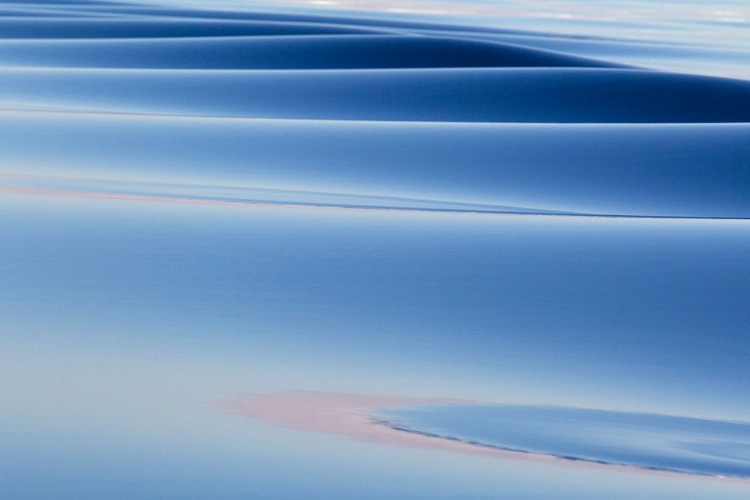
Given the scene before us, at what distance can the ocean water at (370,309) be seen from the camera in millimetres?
888

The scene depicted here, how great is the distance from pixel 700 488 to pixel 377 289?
0.49 meters

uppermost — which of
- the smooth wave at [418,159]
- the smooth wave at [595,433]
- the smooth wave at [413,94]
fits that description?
the smooth wave at [413,94]

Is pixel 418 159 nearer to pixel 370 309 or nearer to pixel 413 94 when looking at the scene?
pixel 370 309

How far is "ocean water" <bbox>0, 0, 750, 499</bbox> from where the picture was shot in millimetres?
888

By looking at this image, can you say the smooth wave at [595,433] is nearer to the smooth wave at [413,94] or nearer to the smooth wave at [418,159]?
the smooth wave at [418,159]

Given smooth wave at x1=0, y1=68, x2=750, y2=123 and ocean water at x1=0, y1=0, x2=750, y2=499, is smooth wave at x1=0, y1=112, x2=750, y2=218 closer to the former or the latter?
ocean water at x1=0, y1=0, x2=750, y2=499

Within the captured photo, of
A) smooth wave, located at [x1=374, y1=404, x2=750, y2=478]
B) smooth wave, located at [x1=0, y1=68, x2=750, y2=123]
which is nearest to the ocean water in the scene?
smooth wave, located at [x1=374, y1=404, x2=750, y2=478]

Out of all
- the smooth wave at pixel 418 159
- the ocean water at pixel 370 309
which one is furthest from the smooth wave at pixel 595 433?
the smooth wave at pixel 418 159

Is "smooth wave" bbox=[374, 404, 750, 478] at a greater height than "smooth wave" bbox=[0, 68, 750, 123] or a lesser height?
lesser

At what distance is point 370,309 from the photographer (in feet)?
4.06

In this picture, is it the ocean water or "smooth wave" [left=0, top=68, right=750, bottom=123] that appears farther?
"smooth wave" [left=0, top=68, right=750, bottom=123]

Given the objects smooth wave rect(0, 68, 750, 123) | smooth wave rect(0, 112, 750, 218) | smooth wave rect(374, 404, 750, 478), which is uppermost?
→ smooth wave rect(0, 68, 750, 123)

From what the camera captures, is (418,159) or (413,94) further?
(413,94)

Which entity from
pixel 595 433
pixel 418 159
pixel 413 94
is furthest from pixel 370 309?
pixel 413 94
